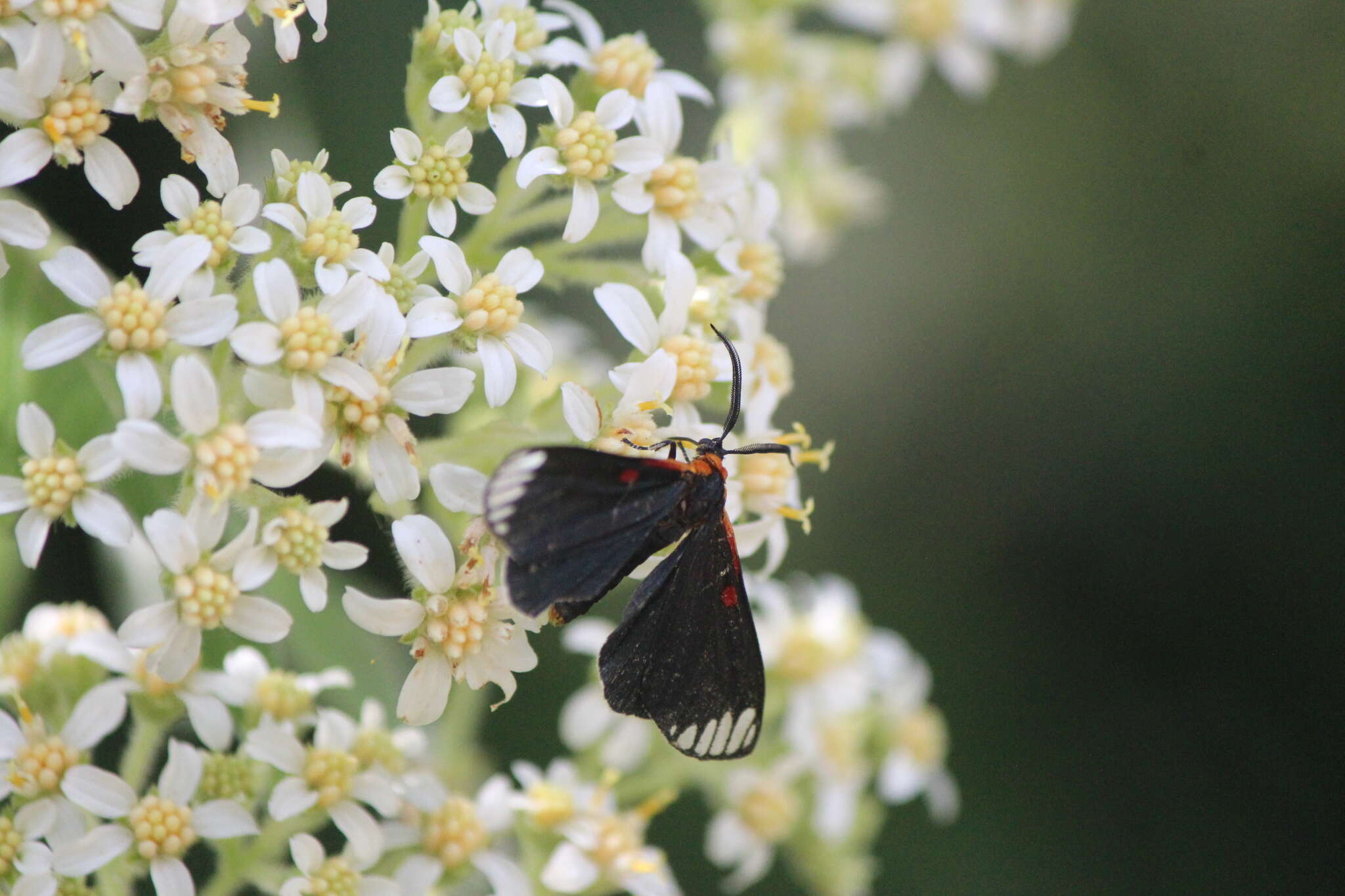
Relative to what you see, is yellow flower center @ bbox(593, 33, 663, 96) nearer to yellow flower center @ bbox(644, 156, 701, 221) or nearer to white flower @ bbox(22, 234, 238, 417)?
yellow flower center @ bbox(644, 156, 701, 221)

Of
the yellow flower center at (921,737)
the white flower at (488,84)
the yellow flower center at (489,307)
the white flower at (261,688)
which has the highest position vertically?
the white flower at (488,84)

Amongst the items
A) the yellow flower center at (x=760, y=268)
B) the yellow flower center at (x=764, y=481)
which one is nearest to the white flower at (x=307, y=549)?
the yellow flower center at (x=764, y=481)

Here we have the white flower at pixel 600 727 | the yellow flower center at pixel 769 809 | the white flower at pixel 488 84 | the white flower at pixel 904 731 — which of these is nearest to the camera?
the white flower at pixel 488 84

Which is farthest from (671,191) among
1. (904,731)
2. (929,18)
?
(929,18)

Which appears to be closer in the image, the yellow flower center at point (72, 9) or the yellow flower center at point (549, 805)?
the yellow flower center at point (72, 9)

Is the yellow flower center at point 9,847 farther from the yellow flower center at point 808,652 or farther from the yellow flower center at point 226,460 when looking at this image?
the yellow flower center at point 808,652

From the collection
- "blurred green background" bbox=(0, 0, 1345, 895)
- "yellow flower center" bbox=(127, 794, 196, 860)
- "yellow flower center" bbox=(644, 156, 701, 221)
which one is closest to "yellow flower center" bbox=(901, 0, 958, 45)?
"blurred green background" bbox=(0, 0, 1345, 895)

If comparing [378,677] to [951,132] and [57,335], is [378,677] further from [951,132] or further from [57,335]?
[951,132]

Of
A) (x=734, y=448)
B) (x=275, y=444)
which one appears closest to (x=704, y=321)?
(x=734, y=448)
